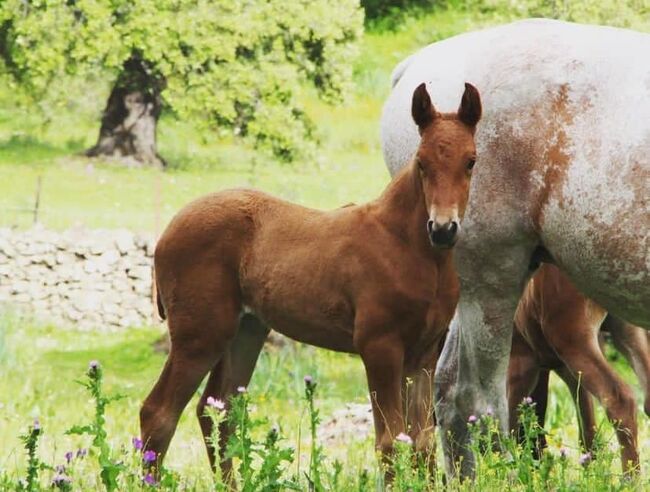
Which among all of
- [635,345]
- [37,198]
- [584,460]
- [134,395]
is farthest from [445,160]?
[37,198]

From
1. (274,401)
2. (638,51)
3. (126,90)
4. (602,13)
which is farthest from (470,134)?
(126,90)

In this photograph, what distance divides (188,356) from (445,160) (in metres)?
1.36

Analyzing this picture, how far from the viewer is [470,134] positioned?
431cm

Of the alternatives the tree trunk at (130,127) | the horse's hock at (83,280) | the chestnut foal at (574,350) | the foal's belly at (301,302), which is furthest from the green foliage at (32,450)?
the tree trunk at (130,127)

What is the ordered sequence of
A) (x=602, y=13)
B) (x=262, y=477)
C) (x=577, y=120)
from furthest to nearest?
(x=602, y=13) < (x=577, y=120) < (x=262, y=477)

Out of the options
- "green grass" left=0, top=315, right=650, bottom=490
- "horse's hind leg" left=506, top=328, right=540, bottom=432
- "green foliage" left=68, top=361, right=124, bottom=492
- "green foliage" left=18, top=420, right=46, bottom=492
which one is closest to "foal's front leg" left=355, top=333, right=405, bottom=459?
"green grass" left=0, top=315, right=650, bottom=490

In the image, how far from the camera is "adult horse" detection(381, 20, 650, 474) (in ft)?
14.6

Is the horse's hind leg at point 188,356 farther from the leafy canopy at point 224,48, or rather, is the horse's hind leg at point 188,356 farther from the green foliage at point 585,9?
the green foliage at point 585,9

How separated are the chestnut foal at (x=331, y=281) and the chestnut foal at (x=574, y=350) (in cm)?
120

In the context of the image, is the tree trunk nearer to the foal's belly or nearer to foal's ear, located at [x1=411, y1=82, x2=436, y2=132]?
the foal's belly

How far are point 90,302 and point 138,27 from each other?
580 cm

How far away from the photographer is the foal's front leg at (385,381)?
451 centimetres

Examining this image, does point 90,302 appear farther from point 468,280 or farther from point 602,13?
point 468,280

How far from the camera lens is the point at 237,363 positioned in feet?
17.6
